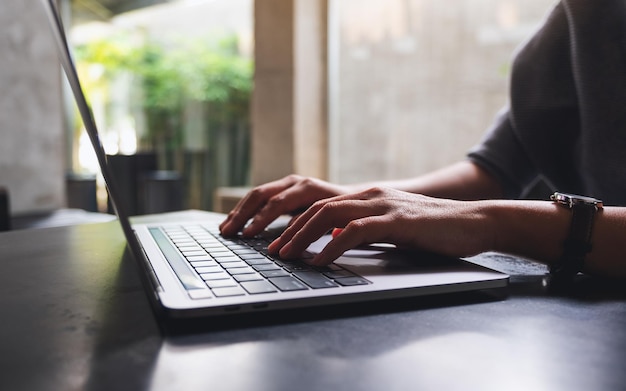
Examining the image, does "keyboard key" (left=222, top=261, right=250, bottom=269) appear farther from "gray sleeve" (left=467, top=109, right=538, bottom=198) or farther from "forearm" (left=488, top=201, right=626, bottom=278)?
"gray sleeve" (left=467, top=109, right=538, bottom=198)

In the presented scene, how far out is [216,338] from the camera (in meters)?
0.40

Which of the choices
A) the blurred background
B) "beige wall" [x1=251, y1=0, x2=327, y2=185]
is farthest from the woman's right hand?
"beige wall" [x1=251, y1=0, x2=327, y2=185]

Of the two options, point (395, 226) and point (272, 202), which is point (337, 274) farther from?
point (272, 202)

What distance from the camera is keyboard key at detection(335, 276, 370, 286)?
491 millimetres

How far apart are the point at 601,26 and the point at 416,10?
1.79 metres

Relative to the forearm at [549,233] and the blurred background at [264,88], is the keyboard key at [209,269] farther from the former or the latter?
the blurred background at [264,88]

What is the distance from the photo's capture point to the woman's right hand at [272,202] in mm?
813

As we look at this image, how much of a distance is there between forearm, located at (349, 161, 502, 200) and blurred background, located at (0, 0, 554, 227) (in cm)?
63

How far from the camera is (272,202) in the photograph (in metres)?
0.85

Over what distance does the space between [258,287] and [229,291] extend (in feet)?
0.09

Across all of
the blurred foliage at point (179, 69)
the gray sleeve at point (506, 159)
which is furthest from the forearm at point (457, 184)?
the blurred foliage at point (179, 69)

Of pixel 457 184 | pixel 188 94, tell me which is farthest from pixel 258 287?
pixel 188 94

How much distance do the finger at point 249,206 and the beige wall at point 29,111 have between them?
1.65 meters

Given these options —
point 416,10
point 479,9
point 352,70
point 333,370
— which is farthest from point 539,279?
point 352,70
